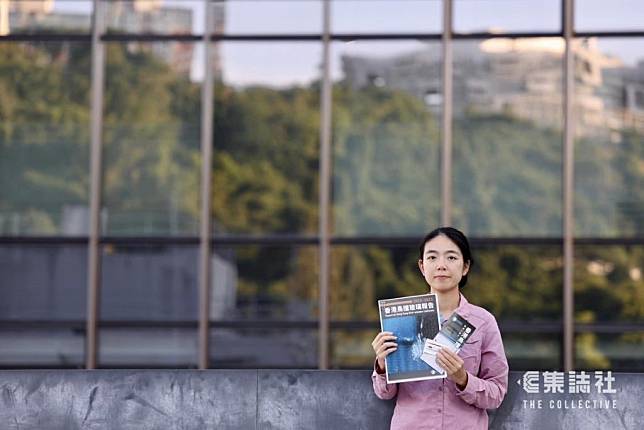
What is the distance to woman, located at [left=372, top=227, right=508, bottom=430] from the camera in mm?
5387

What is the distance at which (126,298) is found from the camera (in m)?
14.5

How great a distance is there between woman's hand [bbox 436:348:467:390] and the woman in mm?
77

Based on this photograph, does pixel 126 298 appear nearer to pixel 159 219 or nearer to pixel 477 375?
pixel 159 219

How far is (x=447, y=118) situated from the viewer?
14.4 metres

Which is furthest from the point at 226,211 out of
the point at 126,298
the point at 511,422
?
the point at 511,422

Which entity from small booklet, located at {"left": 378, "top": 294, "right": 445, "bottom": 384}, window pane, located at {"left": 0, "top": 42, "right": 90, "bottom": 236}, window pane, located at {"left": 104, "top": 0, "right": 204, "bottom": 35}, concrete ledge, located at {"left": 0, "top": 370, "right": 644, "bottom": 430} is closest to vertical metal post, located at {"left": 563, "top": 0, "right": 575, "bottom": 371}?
window pane, located at {"left": 104, "top": 0, "right": 204, "bottom": 35}

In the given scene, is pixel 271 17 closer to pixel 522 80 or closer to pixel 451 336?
pixel 522 80

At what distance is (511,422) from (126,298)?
8.34m

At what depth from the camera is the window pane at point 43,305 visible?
569 inches

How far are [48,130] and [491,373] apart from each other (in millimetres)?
10133

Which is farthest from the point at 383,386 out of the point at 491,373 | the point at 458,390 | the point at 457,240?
the point at 457,240

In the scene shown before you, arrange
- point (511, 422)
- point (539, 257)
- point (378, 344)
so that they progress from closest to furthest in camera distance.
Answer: point (378, 344), point (511, 422), point (539, 257)

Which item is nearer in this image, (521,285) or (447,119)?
(521,285)

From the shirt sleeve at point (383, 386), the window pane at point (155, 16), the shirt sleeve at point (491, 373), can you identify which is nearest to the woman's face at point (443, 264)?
the shirt sleeve at point (491, 373)
